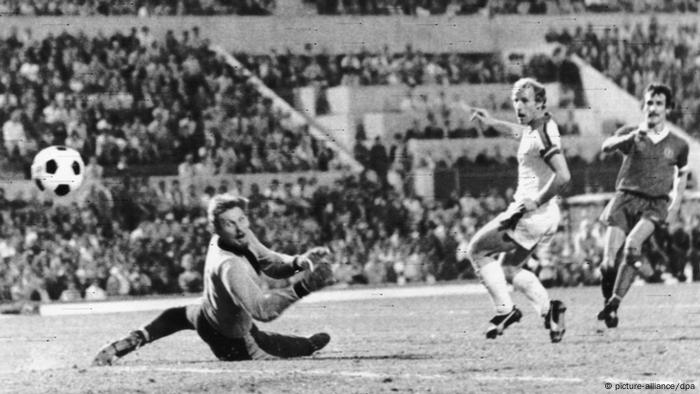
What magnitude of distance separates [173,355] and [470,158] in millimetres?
13267

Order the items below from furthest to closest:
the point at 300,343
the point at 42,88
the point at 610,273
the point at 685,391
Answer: the point at 42,88
the point at 610,273
the point at 300,343
the point at 685,391

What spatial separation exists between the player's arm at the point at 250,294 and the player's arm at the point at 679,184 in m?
4.17

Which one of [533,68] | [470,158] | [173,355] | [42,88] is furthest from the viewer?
[533,68]

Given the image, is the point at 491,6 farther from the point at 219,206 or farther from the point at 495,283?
the point at 219,206

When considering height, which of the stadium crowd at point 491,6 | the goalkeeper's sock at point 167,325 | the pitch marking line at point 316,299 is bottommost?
the pitch marking line at point 316,299

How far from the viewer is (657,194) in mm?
12234

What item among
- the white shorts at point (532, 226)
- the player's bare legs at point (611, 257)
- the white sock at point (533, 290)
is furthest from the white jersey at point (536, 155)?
the player's bare legs at point (611, 257)

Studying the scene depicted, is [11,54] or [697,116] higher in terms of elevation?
[11,54]

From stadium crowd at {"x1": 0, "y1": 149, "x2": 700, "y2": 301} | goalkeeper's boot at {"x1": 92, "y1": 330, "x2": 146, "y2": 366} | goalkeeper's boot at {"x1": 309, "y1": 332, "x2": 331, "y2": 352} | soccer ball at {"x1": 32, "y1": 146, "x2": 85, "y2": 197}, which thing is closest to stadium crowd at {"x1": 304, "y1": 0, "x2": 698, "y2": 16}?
stadium crowd at {"x1": 0, "y1": 149, "x2": 700, "y2": 301}

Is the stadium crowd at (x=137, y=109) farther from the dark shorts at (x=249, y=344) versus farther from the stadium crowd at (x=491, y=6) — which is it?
the dark shorts at (x=249, y=344)

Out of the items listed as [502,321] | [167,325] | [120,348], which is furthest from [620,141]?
[120,348]

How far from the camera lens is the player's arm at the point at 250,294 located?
9.23m

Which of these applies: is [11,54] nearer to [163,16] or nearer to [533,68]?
[163,16]

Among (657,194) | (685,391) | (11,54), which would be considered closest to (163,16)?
(11,54)
